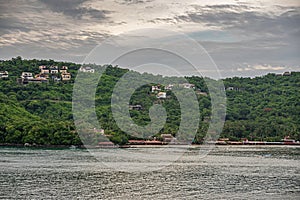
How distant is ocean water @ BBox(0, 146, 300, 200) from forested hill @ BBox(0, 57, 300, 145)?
19.4 m

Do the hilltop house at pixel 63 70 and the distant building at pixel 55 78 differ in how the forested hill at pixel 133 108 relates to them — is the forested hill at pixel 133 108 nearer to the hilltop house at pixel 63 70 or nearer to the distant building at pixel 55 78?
the distant building at pixel 55 78

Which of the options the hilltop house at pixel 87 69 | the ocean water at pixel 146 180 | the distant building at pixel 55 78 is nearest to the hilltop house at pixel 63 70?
the distant building at pixel 55 78

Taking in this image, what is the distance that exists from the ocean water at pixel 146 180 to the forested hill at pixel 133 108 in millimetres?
19417

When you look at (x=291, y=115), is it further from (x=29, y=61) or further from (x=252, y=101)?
(x=29, y=61)

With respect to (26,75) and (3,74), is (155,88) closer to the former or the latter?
(26,75)

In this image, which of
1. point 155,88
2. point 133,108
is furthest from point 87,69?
point 133,108

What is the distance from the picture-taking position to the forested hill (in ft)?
198

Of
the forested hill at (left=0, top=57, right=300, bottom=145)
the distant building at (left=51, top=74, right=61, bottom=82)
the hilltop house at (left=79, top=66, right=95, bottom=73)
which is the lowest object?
the forested hill at (left=0, top=57, right=300, bottom=145)

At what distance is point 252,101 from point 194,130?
21.3m

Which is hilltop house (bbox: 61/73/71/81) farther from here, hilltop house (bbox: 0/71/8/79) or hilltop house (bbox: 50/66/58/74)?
hilltop house (bbox: 0/71/8/79)

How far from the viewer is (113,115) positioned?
68875 millimetres

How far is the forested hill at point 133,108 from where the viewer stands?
60344 millimetres

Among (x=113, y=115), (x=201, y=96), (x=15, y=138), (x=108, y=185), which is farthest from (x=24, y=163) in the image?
(x=201, y=96)

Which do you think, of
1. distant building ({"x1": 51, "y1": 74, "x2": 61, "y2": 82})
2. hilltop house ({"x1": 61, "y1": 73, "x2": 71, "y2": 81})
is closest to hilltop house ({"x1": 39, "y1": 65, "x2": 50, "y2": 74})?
distant building ({"x1": 51, "y1": 74, "x2": 61, "y2": 82})
